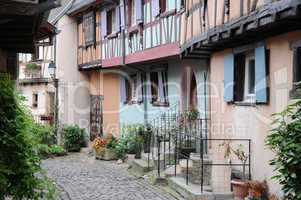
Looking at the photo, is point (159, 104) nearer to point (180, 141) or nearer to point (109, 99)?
point (180, 141)

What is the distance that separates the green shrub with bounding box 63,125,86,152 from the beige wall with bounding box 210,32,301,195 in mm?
11763

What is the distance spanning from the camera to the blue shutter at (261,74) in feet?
30.8

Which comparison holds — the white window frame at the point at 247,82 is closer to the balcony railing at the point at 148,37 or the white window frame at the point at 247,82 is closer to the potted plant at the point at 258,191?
the potted plant at the point at 258,191

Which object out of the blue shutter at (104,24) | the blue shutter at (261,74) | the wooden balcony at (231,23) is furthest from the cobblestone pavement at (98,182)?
the blue shutter at (104,24)

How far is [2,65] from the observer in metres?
10.1

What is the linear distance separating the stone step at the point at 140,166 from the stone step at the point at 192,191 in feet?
8.39

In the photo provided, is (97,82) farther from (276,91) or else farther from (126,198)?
(276,91)

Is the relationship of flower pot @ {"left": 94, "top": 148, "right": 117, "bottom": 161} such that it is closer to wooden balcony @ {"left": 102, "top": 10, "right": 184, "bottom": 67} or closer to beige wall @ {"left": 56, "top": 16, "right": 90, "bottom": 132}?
wooden balcony @ {"left": 102, "top": 10, "right": 184, "bottom": 67}

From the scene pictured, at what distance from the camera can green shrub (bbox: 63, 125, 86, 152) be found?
23.4 m

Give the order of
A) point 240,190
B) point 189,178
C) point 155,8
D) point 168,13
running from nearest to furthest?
point 240,190 → point 189,178 → point 168,13 → point 155,8

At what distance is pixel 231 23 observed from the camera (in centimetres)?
912

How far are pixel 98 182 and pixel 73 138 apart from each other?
9.96 metres

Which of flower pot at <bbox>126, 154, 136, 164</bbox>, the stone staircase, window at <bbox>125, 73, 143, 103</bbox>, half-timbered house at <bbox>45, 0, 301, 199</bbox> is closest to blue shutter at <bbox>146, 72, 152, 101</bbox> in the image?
half-timbered house at <bbox>45, 0, 301, 199</bbox>

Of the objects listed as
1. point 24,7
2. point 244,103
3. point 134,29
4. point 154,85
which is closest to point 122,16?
point 134,29
